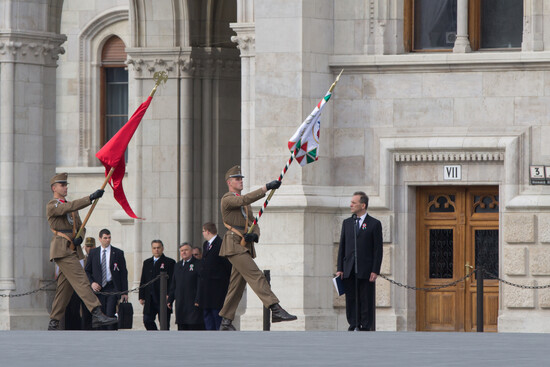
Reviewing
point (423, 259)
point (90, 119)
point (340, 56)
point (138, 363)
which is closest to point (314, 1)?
point (340, 56)

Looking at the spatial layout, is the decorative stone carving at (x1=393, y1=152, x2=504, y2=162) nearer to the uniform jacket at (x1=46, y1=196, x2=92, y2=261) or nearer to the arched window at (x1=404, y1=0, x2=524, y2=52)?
the arched window at (x1=404, y1=0, x2=524, y2=52)

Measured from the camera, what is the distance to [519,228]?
23.6 m

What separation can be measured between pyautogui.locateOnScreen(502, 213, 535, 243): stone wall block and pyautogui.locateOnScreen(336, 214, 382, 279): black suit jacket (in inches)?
107

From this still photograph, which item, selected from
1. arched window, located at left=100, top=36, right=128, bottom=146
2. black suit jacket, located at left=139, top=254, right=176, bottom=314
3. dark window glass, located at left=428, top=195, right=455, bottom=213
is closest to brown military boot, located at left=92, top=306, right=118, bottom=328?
black suit jacket, located at left=139, top=254, right=176, bottom=314

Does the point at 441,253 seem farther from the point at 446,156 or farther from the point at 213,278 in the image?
the point at 213,278

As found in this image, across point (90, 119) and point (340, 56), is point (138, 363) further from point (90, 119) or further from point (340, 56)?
point (90, 119)

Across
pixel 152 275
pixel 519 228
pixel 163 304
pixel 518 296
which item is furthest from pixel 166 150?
pixel 518 296

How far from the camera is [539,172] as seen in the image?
23.6 m

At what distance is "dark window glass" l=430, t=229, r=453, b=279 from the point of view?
2433cm

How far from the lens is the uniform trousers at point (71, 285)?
70.0 feet

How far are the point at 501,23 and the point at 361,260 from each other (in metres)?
4.62

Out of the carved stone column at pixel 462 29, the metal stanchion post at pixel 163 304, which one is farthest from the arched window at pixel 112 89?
the carved stone column at pixel 462 29

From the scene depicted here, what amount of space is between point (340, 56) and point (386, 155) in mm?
1501

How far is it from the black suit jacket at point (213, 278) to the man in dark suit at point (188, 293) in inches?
21.7
